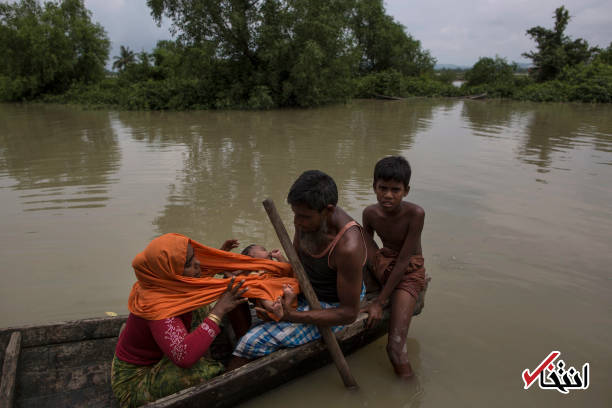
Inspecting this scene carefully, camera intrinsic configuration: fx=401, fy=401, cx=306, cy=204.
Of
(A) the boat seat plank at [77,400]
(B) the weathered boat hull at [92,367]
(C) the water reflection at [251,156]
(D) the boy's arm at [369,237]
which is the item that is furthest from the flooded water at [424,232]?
(A) the boat seat plank at [77,400]

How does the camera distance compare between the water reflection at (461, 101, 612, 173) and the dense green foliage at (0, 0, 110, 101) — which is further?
the dense green foliage at (0, 0, 110, 101)

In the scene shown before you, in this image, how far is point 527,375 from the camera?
2848 millimetres

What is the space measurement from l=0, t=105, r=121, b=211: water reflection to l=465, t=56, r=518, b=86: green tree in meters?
31.0

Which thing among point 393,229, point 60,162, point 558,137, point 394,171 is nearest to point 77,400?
point 393,229

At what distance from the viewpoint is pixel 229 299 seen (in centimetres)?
220

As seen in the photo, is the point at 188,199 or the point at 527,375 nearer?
the point at 527,375

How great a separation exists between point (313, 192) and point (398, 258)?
44.0 inches

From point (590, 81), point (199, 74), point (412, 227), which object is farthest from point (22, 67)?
point (590, 81)

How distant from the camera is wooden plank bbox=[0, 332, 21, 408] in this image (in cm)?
217

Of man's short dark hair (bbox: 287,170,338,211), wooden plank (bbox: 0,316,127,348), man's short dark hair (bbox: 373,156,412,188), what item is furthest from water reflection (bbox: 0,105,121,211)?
man's short dark hair (bbox: 287,170,338,211)

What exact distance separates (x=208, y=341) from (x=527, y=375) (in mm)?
2274

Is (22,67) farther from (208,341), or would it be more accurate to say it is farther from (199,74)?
(208,341)

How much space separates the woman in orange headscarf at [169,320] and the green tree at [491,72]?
35.6 metres

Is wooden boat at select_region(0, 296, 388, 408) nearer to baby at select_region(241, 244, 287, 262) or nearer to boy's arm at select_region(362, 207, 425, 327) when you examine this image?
boy's arm at select_region(362, 207, 425, 327)
